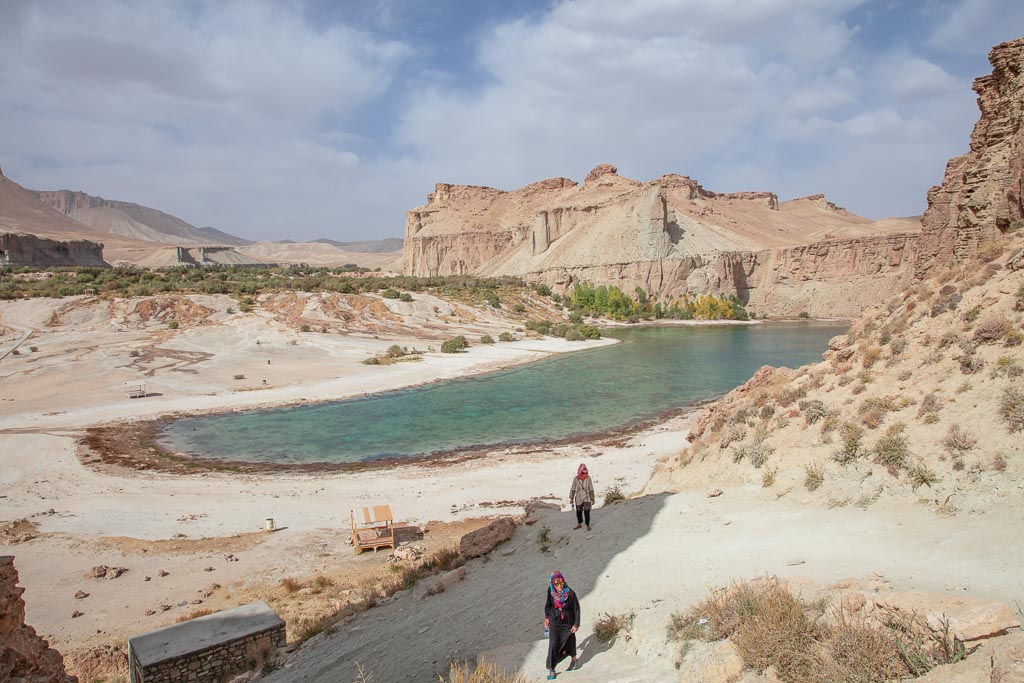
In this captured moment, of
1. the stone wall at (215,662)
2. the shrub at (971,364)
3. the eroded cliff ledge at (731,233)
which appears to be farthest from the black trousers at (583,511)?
the eroded cliff ledge at (731,233)

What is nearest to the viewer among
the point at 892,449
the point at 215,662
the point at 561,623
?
the point at 561,623

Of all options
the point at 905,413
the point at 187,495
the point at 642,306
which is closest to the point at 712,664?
the point at 905,413

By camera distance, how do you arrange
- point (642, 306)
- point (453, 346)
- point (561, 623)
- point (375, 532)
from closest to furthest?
1. point (561, 623)
2. point (375, 532)
3. point (453, 346)
4. point (642, 306)

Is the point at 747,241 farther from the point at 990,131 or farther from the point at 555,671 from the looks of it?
the point at 555,671

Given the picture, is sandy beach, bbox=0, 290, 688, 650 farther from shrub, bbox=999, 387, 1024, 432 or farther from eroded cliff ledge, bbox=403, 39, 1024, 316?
eroded cliff ledge, bbox=403, 39, 1024, 316

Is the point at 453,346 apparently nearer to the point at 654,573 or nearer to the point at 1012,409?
the point at 654,573

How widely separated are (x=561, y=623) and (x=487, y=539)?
16.0 feet

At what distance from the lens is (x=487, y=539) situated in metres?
10.5

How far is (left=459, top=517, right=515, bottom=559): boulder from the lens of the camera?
33.8 feet

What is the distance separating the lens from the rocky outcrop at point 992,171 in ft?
42.0

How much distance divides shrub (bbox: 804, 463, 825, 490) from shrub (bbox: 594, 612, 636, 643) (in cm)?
423

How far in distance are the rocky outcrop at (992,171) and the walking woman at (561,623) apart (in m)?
12.5

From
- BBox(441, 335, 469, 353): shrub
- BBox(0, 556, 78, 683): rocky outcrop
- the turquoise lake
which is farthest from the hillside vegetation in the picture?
BBox(441, 335, 469, 353): shrub

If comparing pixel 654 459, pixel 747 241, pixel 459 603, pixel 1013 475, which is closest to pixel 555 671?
pixel 459 603
